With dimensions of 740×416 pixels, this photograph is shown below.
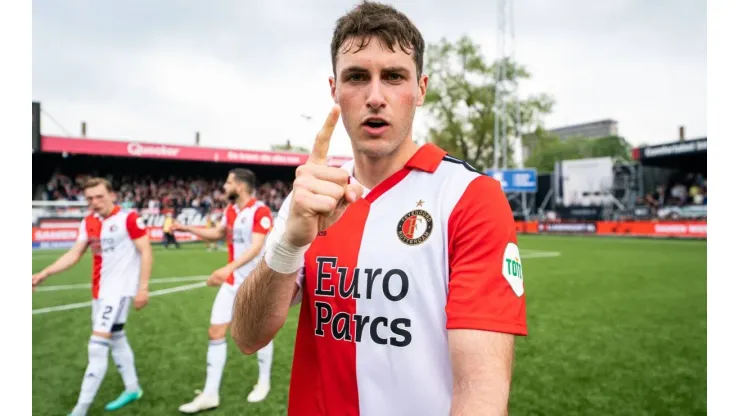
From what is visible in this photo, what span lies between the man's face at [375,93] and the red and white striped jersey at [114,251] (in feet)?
16.0

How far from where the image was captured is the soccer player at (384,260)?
4.76 feet

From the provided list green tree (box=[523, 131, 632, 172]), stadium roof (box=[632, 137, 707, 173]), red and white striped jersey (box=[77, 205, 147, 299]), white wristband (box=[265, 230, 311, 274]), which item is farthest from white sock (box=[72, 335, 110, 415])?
green tree (box=[523, 131, 632, 172])

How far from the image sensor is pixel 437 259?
160cm

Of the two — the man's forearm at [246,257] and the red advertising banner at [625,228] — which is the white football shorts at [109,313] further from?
the red advertising banner at [625,228]

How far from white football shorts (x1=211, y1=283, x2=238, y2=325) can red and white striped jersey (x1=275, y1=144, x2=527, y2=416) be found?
391 cm

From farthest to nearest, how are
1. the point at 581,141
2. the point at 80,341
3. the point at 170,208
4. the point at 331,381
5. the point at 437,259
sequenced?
the point at 581,141
the point at 170,208
the point at 80,341
the point at 331,381
the point at 437,259

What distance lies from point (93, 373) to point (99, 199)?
193cm

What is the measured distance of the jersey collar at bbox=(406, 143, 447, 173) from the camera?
1778 millimetres

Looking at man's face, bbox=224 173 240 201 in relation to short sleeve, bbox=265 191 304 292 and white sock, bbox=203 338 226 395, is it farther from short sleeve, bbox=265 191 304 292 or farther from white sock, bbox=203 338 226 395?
short sleeve, bbox=265 191 304 292

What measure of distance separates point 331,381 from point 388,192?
0.71 meters

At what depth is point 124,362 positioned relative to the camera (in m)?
5.33

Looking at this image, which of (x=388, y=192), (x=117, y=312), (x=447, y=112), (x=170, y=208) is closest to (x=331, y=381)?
(x=388, y=192)

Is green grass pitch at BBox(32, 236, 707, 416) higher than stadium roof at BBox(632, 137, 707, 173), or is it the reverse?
stadium roof at BBox(632, 137, 707, 173)

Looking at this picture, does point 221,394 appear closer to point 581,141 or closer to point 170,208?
point 170,208
